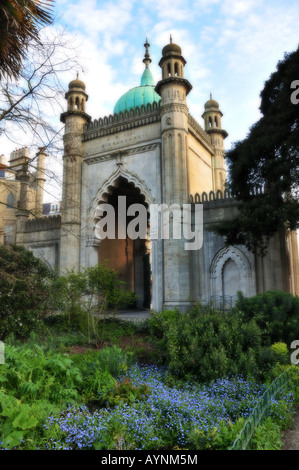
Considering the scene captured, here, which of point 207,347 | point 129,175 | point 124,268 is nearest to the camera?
point 207,347

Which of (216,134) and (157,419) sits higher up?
(216,134)

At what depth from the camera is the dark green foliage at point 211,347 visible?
520 cm

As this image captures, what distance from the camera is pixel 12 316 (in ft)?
26.2

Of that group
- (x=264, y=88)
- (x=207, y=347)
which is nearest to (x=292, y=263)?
(x=264, y=88)

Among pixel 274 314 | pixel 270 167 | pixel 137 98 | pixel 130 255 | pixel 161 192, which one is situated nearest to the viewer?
pixel 274 314

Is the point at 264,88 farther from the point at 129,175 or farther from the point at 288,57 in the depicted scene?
the point at 129,175

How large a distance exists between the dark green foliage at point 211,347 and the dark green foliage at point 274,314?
0.54 meters

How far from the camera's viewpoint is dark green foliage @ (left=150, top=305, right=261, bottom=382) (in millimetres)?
5203

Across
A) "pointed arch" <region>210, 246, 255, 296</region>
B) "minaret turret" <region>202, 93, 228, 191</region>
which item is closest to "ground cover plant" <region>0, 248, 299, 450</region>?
"pointed arch" <region>210, 246, 255, 296</region>

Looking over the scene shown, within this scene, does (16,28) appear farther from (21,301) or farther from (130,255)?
(130,255)

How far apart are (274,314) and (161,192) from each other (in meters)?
7.53

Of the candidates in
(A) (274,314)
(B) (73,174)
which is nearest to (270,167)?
(A) (274,314)

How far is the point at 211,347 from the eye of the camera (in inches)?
215
